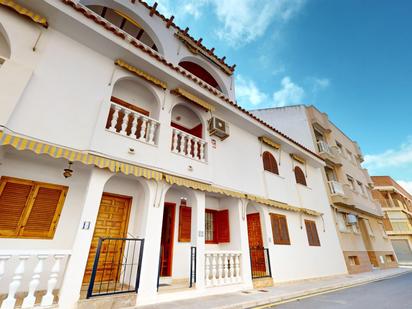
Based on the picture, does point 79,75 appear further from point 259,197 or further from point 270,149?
point 270,149

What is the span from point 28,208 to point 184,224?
187 inches

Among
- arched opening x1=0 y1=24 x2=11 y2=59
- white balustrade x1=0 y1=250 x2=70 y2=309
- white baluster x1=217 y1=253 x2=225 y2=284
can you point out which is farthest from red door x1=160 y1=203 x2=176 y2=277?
arched opening x1=0 y1=24 x2=11 y2=59

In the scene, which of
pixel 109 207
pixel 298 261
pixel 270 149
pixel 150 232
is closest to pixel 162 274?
pixel 150 232

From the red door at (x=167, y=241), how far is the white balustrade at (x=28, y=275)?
3112mm

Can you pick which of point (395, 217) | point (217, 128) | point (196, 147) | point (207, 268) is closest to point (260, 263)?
point (207, 268)

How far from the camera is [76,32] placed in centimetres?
579

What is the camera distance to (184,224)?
25.3 feet

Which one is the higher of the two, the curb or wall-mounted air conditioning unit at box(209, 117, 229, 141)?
wall-mounted air conditioning unit at box(209, 117, 229, 141)

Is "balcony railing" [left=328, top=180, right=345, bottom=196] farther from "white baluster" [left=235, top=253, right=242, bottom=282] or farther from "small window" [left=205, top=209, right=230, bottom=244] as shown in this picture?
"white baluster" [left=235, top=253, right=242, bottom=282]

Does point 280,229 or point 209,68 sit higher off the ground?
point 209,68

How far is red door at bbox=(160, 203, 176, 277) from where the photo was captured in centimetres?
694

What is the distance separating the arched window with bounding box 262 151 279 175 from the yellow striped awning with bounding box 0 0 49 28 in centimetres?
988

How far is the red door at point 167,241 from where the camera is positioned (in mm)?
6938

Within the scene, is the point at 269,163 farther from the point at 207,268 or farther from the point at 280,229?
the point at 207,268
